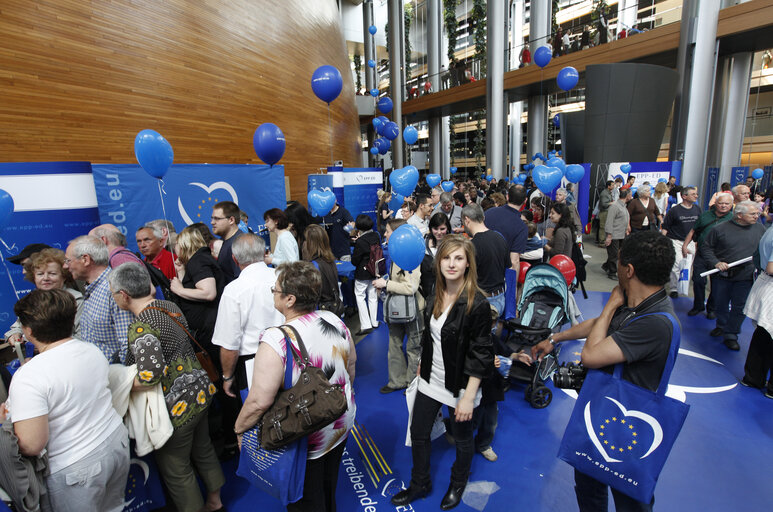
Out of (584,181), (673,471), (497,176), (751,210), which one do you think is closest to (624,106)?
(584,181)

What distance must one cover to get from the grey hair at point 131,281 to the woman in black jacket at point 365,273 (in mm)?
2779

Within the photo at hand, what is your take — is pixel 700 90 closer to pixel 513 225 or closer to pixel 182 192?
pixel 513 225

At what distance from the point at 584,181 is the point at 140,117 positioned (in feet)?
34.4

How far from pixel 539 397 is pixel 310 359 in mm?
2456

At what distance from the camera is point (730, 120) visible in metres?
12.3

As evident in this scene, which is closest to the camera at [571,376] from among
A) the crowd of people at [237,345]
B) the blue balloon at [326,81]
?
the crowd of people at [237,345]

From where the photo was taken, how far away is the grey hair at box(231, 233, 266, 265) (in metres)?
2.52

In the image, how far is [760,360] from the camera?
11.6 feet

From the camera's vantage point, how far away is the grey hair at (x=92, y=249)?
92.0 inches

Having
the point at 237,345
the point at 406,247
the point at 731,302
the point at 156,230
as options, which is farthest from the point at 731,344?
the point at 156,230

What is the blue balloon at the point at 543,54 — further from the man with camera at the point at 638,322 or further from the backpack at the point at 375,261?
the man with camera at the point at 638,322

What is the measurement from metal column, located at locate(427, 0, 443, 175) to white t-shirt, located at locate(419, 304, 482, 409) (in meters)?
20.9

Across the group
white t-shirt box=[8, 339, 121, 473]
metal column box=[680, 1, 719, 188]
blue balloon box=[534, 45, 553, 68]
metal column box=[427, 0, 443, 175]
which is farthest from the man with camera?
metal column box=[427, 0, 443, 175]

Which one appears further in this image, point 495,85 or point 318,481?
point 495,85
